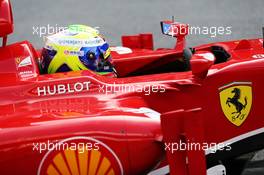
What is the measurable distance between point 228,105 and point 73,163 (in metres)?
0.99

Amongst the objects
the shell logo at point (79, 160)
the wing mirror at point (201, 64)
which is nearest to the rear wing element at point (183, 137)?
the shell logo at point (79, 160)

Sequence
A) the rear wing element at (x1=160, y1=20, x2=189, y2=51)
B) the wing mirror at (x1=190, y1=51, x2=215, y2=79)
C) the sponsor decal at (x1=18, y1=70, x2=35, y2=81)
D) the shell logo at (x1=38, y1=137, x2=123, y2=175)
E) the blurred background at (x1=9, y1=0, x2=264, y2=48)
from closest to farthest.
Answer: the shell logo at (x1=38, y1=137, x2=123, y2=175), the wing mirror at (x1=190, y1=51, x2=215, y2=79), the sponsor decal at (x1=18, y1=70, x2=35, y2=81), the rear wing element at (x1=160, y1=20, x2=189, y2=51), the blurred background at (x1=9, y1=0, x2=264, y2=48)

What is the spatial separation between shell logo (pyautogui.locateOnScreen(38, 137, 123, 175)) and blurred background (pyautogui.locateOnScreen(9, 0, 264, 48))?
381cm

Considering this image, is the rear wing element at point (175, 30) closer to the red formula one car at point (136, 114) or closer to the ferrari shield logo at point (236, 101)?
the red formula one car at point (136, 114)

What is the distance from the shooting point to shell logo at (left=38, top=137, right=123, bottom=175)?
229cm

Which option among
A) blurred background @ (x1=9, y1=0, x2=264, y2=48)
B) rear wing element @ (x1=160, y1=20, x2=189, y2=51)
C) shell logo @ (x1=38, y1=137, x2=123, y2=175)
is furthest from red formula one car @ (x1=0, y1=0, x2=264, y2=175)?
blurred background @ (x1=9, y1=0, x2=264, y2=48)

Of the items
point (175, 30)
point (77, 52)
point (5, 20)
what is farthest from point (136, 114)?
point (175, 30)

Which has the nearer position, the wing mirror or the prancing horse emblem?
the wing mirror

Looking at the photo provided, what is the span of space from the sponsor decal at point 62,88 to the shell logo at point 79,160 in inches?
18.8

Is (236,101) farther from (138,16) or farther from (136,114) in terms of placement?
(138,16)

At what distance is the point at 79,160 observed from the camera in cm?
228

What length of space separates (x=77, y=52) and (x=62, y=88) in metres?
0.24

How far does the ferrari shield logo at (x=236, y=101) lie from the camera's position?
2926 millimetres

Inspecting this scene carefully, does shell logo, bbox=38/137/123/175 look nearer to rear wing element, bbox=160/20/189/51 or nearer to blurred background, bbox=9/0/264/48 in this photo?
rear wing element, bbox=160/20/189/51
